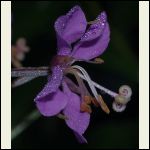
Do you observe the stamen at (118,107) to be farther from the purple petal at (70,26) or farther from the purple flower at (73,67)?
the purple petal at (70,26)

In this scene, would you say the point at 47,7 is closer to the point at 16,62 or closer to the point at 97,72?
the point at 97,72

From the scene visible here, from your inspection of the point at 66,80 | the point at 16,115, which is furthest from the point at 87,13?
the point at 66,80

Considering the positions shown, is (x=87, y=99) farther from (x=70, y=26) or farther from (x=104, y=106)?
(x=70, y=26)

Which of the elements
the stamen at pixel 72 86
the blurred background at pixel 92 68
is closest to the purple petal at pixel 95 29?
the stamen at pixel 72 86

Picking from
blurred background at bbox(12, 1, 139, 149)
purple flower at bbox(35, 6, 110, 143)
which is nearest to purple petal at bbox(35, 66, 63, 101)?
purple flower at bbox(35, 6, 110, 143)

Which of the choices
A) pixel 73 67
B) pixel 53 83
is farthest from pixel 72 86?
pixel 53 83

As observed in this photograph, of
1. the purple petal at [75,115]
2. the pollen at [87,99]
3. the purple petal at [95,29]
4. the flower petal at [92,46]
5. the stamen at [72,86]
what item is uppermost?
the purple petal at [95,29]
